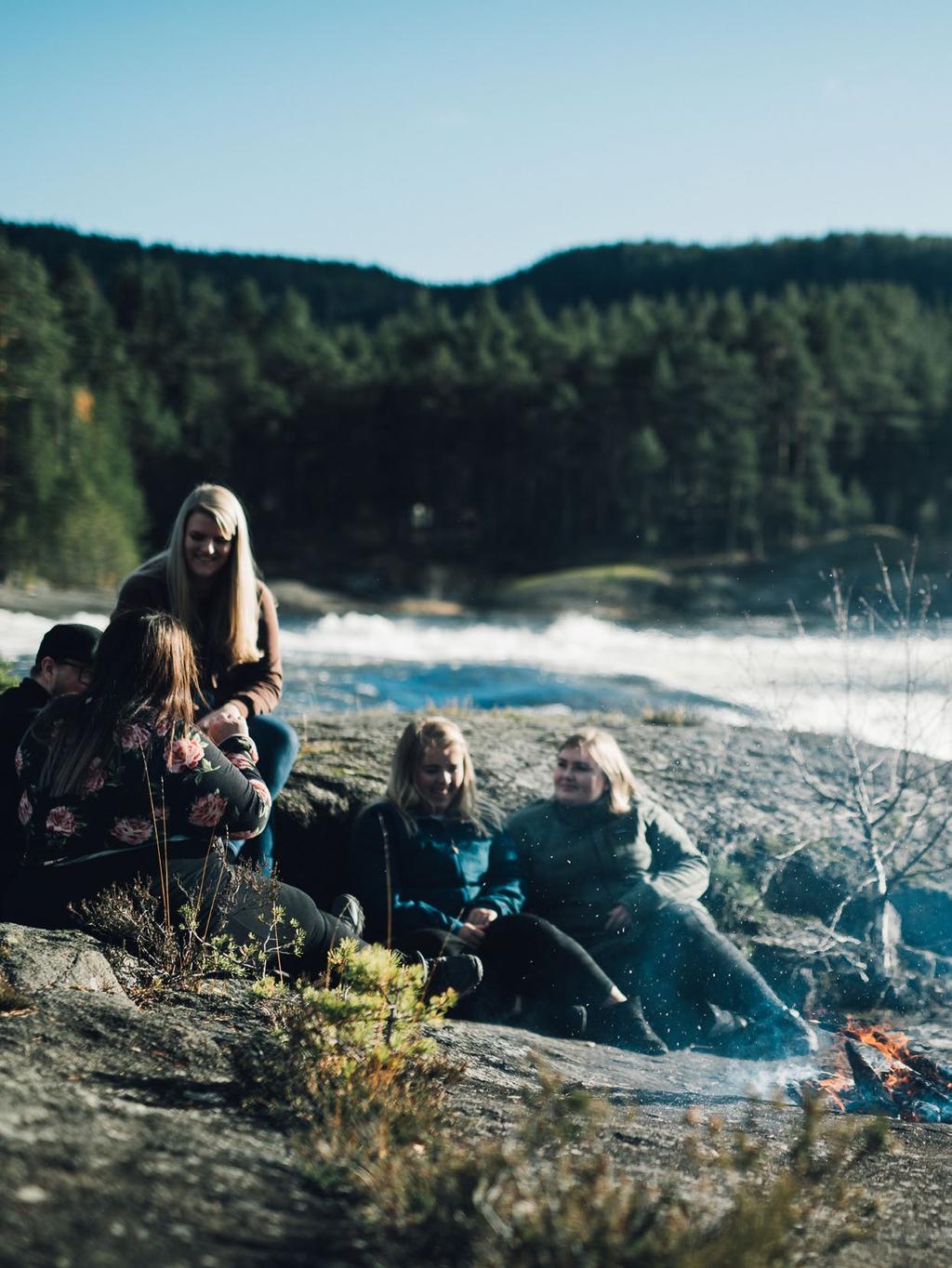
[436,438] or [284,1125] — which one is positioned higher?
[436,438]

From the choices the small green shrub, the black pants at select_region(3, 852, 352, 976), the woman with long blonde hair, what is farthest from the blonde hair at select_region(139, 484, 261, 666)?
the small green shrub

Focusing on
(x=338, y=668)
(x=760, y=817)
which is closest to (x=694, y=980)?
(x=760, y=817)

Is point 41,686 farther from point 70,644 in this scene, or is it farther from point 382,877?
point 382,877

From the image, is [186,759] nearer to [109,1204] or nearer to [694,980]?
[109,1204]

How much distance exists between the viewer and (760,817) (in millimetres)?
7992

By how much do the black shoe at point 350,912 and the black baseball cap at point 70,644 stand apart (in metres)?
1.56

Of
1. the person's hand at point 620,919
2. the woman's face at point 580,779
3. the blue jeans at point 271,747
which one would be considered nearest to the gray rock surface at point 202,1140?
the person's hand at point 620,919

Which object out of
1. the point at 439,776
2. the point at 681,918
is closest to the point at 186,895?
the point at 439,776

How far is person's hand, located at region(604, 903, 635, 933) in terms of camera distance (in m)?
5.91

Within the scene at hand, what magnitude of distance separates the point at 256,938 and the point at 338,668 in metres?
18.6

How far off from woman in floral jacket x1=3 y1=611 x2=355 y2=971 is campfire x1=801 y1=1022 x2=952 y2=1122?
2.57 meters

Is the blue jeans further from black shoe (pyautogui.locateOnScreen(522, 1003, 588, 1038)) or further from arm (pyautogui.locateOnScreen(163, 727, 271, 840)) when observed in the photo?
black shoe (pyautogui.locateOnScreen(522, 1003, 588, 1038))

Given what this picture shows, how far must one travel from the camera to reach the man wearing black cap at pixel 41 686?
487cm

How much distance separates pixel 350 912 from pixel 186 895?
41.4 inches
